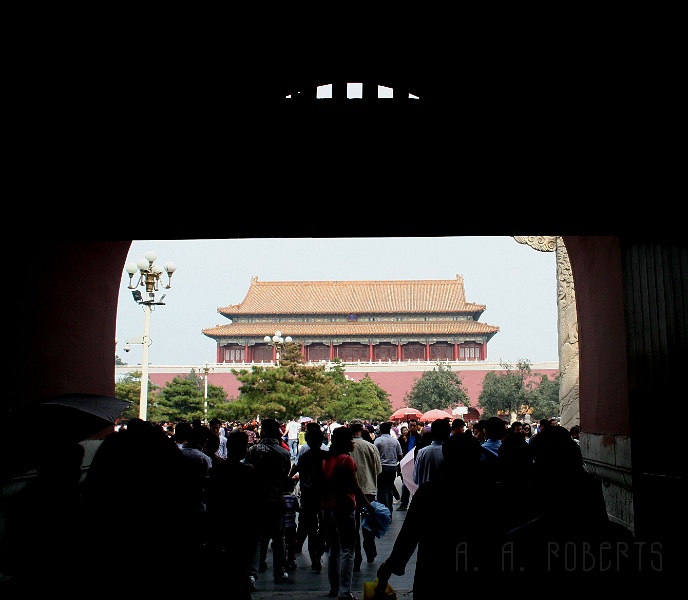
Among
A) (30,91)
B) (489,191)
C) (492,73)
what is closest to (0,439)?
(30,91)

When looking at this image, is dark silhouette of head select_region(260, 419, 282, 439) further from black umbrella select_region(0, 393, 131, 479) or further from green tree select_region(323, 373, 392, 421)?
green tree select_region(323, 373, 392, 421)

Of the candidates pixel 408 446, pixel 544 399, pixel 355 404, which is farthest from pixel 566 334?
pixel 544 399

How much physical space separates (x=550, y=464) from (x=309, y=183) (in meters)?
2.89

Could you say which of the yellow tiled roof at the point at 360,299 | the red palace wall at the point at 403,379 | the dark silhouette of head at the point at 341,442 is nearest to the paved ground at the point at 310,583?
the dark silhouette of head at the point at 341,442

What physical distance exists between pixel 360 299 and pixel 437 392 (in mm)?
9952

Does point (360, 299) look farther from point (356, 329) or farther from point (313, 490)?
point (313, 490)

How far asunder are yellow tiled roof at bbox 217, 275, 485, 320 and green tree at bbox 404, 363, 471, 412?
672 centimetres

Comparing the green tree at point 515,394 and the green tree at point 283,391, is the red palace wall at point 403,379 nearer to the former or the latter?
the green tree at point 515,394

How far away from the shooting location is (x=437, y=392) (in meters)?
47.2

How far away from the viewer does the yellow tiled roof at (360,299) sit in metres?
53.7

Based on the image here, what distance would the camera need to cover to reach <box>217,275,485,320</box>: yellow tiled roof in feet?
176

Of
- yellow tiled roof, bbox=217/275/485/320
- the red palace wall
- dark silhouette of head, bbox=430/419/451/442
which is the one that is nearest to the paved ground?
dark silhouette of head, bbox=430/419/451/442

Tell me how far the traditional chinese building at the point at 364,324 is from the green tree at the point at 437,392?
13.2 ft

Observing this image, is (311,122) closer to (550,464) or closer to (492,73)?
(492,73)
